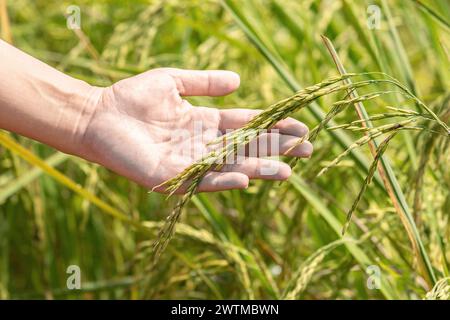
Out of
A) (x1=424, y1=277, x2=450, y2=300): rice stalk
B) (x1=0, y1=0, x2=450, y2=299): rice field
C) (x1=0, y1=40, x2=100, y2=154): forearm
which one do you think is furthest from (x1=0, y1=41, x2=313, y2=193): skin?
(x1=424, y1=277, x2=450, y2=300): rice stalk

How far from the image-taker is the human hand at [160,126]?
1.21 m

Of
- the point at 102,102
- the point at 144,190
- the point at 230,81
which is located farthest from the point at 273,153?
the point at 144,190

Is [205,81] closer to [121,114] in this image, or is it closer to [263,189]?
[121,114]

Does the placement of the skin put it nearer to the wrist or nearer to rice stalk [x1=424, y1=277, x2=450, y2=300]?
the wrist

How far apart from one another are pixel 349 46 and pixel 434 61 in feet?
0.71

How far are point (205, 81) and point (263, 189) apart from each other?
0.28 m

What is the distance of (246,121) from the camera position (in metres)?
1.25

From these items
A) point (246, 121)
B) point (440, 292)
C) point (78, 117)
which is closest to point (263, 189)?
point (246, 121)

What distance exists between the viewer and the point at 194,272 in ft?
5.06

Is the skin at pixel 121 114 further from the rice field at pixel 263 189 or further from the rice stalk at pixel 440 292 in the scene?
the rice stalk at pixel 440 292

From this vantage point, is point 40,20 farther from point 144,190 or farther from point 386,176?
point 386,176

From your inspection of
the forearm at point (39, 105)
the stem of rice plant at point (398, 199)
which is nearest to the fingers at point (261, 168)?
the stem of rice plant at point (398, 199)

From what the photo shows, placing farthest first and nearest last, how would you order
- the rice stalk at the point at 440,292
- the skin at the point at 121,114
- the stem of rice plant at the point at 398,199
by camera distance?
1. the skin at the point at 121,114
2. the stem of rice plant at the point at 398,199
3. the rice stalk at the point at 440,292

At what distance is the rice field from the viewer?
4.22 feet
